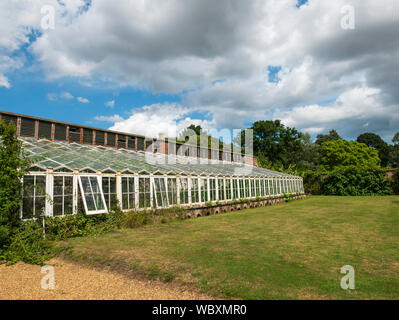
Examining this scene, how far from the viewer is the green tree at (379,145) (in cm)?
7050

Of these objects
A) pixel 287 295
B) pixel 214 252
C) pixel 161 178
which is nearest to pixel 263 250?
pixel 214 252

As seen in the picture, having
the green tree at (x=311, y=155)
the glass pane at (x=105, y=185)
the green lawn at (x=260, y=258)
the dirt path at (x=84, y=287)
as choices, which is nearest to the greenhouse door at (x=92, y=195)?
the glass pane at (x=105, y=185)

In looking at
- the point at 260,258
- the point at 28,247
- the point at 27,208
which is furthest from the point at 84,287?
the point at 27,208

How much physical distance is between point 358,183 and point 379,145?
142 feet

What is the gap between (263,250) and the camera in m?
8.02

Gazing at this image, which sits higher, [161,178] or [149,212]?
[161,178]

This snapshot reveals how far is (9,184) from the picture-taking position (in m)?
7.96

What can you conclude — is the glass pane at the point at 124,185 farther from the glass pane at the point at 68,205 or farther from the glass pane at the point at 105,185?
the glass pane at the point at 68,205

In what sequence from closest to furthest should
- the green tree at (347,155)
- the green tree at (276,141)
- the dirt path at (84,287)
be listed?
the dirt path at (84,287), the green tree at (347,155), the green tree at (276,141)

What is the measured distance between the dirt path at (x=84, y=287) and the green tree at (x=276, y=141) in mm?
52930

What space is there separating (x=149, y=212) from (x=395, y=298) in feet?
35.6

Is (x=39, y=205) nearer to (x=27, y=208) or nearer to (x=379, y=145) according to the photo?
(x=27, y=208)
